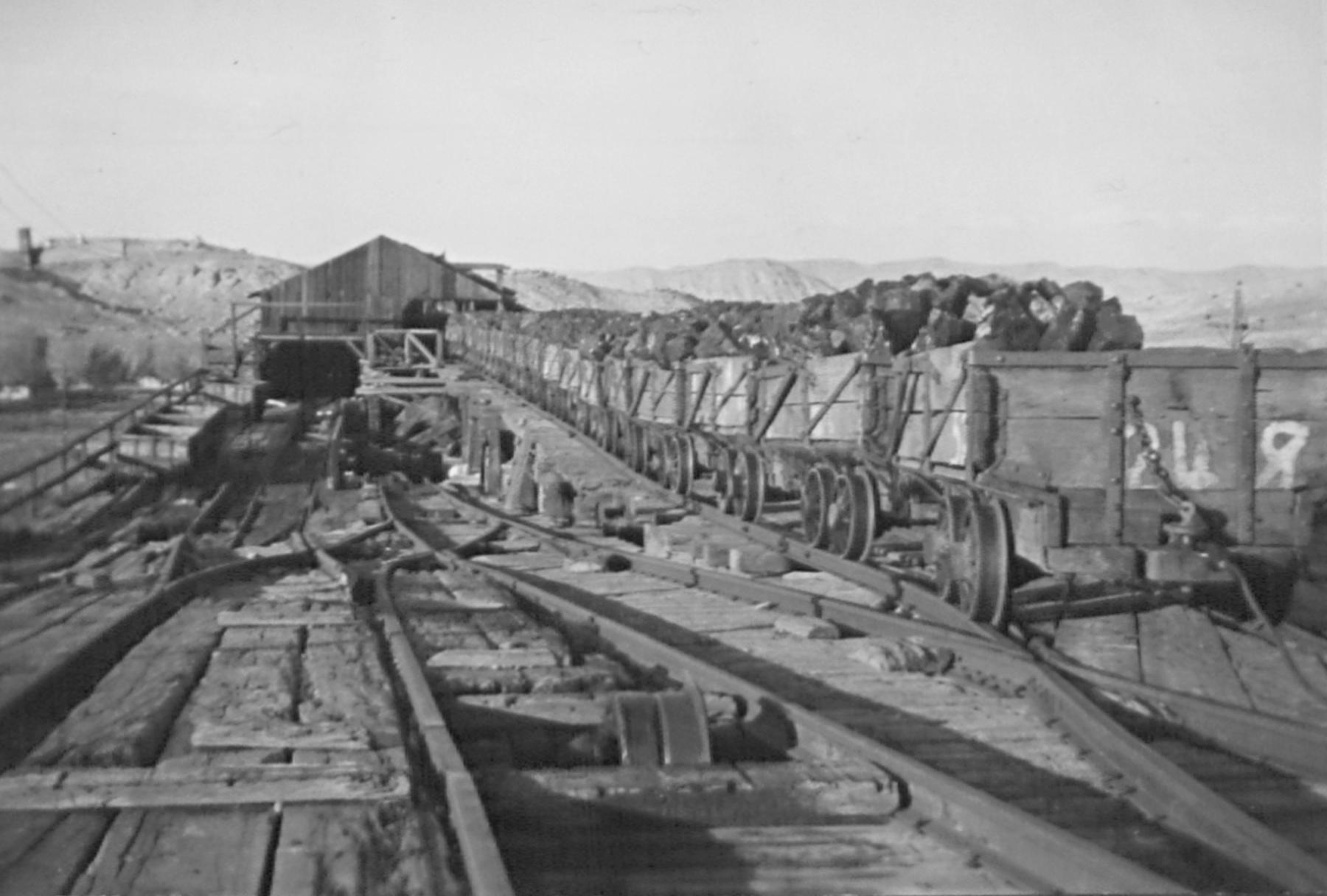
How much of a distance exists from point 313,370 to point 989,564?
3761 centimetres

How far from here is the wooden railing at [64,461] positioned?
38.3 ft

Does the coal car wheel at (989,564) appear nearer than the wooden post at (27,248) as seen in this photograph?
Yes

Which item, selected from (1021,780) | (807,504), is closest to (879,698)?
(1021,780)

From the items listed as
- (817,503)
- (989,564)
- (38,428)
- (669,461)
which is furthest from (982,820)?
(38,428)

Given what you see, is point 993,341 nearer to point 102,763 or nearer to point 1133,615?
point 1133,615

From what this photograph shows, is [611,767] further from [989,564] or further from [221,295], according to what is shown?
[221,295]

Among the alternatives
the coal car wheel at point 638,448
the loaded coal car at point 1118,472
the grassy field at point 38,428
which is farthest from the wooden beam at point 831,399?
the grassy field at point 38,428

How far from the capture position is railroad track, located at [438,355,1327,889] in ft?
11.2

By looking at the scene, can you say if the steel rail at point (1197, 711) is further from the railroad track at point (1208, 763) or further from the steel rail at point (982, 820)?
the steel rail at point (982, 820)

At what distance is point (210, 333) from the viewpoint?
38.2m

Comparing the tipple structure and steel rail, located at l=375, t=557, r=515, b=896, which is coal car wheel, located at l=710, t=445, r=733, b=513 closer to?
steel rail, located at l=375, t=557, r=515, b=896

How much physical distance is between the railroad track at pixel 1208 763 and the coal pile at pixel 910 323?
77.3 inches

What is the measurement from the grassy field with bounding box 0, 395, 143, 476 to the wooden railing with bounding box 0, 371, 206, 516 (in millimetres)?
245

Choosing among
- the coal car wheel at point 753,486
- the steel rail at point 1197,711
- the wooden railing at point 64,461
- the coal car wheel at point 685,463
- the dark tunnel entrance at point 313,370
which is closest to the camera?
the steel rail at point 1197,711
